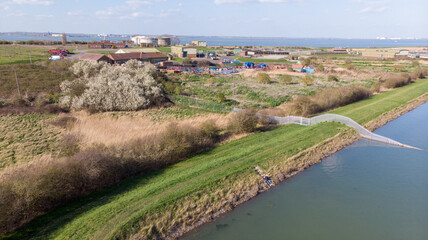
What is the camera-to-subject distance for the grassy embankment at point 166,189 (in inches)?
515

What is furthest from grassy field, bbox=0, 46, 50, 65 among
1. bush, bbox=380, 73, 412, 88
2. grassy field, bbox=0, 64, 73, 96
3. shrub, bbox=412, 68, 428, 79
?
shrub, bbox=412, 68, 428, 79

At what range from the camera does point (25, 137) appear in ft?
81.2

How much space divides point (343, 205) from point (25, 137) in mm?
25034

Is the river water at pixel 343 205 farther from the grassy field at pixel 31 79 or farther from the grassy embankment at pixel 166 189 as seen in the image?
the grassy field at pixel 31 79

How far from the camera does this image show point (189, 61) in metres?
76.9

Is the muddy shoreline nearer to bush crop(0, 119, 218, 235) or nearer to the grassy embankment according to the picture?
the grassy embankment

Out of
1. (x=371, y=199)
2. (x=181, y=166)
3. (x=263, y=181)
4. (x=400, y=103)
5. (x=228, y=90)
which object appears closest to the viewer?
(x=371, y=199)

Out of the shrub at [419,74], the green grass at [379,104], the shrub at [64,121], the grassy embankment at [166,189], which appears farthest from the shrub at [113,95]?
the shrub at [419,74]

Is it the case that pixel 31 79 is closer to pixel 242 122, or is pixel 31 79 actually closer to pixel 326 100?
pixel 242 122

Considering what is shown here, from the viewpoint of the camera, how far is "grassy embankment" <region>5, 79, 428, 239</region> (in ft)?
42.9

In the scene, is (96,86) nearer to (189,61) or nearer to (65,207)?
(65,207)

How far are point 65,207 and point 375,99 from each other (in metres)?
40.5

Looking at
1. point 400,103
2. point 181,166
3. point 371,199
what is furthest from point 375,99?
point 181,166

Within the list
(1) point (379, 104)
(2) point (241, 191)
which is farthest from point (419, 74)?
(2) point (241, 191)
